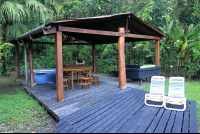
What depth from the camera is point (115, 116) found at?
367 cm

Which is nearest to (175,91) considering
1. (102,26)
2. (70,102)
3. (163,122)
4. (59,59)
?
(163,122)

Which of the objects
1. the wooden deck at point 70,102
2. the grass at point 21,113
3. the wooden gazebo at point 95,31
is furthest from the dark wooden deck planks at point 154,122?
the grass at point 21,113

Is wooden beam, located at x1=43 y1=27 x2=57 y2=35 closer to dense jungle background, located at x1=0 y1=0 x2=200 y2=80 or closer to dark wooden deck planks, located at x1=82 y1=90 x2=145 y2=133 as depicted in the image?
dense jungle background, located at x1=0 y1=0 x2=200 y2=80

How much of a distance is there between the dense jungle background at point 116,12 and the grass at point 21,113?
2046 millimetres

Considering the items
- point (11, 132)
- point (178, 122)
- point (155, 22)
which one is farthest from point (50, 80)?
point (155, 22)

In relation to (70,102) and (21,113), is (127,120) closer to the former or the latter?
(70,102)

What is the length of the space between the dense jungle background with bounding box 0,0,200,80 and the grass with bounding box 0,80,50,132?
2.05 metres

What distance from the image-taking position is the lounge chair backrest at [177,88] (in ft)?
14.2

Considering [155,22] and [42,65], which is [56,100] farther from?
[155,22]

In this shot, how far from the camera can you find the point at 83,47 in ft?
45.6

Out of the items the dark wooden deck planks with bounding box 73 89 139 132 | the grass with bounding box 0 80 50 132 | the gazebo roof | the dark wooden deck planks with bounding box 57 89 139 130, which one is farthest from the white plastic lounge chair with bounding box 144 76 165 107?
the grass with bounding box 0 80 50 132

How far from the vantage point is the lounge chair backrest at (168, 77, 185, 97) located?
14.2 ft

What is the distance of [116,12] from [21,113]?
10.6 metres

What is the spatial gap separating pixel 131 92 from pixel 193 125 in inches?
110
